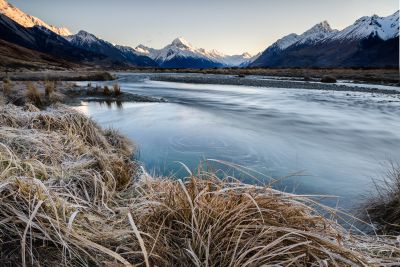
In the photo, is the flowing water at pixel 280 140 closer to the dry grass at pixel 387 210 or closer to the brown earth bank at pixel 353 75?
the dry grass at pixel 387 210

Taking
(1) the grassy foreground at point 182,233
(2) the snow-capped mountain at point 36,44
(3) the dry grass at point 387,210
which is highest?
(2) the snow-capped mountain at point 36,44

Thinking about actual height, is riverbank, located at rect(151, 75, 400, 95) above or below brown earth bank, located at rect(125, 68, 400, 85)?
below

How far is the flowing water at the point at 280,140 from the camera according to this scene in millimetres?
5676

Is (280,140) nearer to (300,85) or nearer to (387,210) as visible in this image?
(387,210)

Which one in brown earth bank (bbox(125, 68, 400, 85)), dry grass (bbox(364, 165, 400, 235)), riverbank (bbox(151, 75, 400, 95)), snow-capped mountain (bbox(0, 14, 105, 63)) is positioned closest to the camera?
dry grass (bbox(364, 165, 400, 235))

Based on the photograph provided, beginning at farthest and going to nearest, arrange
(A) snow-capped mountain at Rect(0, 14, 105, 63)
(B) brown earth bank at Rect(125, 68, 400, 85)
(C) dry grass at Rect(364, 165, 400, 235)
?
1. (A) snow-capped mountain at Rect(0, 14, 105, 63)
2. (B) brown earth bank at Rect(125, 68, 400, 85)
3. (C) dry grass at Rect(364, 165, 400, 235)

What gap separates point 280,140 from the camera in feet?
28.7

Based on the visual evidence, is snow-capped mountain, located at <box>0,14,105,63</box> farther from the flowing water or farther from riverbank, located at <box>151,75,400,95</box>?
the flowing water

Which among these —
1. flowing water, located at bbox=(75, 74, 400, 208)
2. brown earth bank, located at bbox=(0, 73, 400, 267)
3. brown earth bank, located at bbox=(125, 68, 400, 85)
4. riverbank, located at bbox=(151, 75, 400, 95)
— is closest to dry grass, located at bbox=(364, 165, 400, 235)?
flowing water, located at bbox=(75, 74, 400, 208)

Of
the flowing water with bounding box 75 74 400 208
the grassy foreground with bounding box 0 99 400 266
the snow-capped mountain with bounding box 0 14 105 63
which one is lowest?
the flowing water with bounding box 75 74 400 208

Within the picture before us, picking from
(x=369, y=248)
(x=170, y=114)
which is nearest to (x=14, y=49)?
(x=170, y=114)

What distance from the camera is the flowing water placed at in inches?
223

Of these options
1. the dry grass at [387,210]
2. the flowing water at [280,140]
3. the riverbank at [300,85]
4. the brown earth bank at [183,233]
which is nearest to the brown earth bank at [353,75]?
the riverbank at [300,85]

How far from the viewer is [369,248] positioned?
206 cm
